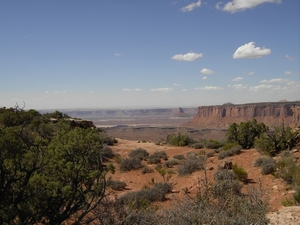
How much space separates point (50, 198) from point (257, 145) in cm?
1401

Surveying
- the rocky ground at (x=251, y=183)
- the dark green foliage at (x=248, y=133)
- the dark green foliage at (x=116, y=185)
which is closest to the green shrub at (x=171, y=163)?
the rocky ground at (x=251, y=183)

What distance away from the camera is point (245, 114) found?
10575 cm

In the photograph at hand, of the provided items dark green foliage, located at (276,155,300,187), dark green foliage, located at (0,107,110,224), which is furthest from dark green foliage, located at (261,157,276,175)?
dark green foliage, located at (0,107,110,224)

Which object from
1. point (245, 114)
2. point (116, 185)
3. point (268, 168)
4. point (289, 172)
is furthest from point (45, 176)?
point (245, 114)

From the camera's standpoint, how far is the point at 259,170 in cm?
1389

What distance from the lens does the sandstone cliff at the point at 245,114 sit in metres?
94.4

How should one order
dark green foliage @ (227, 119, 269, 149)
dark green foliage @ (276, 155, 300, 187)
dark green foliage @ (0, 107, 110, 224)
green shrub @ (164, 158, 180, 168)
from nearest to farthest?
dark green foliage @ (0, 107, 110, 224)
dark green foliage @ (276, 155, 300, 187)
green shrub @ (164, 158, 180, 168)
dark green foliage @ (227, 119, 269, 149)

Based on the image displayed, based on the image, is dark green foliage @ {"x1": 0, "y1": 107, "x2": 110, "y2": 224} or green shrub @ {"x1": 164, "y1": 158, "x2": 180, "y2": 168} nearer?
dark green foliage @ {"x1": 0, "y1": 107, "x2": 110, "y2": 224}

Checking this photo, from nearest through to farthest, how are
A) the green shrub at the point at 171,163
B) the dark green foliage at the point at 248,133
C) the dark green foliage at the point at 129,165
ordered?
the dark green foliage at the point at 129,165 → the green shrub at the point at 171,163 → the dark green foliage at the point at 248,133

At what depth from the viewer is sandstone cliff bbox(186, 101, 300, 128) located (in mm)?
94375

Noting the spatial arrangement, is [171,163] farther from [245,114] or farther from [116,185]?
[245,114]

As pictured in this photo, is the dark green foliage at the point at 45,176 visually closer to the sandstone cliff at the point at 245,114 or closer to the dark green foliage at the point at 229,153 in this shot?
the dark green foliage at the point at 229,153

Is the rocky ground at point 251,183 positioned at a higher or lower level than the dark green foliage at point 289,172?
lower

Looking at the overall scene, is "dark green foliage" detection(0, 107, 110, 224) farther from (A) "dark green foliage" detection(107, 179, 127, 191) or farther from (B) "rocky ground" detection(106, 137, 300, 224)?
(A) "dark green foliage" detection(107, 179, 127, 191)
